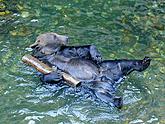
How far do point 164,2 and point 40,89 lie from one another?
4983 millimetres

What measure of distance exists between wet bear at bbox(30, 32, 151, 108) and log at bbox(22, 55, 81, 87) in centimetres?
10

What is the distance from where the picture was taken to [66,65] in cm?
704

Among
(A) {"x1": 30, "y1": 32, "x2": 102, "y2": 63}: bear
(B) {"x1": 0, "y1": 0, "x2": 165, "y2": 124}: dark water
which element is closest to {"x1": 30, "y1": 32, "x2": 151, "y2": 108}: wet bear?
(A) {"x1": 30, "y1": 32, "x2": 102, "y2": 63}: bear

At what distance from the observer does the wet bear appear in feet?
22.3

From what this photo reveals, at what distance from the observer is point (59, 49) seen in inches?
288

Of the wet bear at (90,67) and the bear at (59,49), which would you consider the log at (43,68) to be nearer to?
the wet bear at (90,67)

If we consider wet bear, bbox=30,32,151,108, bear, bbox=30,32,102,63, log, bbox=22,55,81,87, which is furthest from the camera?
bear, bbox=30,32,102,63

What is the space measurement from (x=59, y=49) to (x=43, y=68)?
50 centimetres

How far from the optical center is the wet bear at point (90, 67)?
22.3ft

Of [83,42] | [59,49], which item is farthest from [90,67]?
[83,42]

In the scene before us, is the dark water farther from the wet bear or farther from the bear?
the bear

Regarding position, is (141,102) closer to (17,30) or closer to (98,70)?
(98,70)

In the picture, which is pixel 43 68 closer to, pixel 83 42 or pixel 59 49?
pixel 59 49

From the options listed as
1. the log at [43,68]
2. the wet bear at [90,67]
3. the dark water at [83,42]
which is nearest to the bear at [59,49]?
the wet bear at [90,67]
